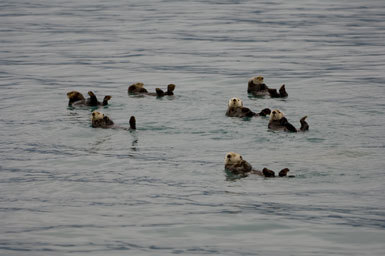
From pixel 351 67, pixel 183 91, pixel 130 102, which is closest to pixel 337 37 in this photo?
pixel 351 67

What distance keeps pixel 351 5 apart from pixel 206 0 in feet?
35.9

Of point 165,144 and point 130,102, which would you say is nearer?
point 165,144

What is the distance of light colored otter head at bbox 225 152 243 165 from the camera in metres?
10.4

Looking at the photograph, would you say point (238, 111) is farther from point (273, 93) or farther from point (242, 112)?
point (273, 93)

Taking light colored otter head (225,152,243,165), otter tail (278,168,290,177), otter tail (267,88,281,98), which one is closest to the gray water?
otter tail (278,168,290,177)

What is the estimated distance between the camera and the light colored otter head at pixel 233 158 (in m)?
10.4

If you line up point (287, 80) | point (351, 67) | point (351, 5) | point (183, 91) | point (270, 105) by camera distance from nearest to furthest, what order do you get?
point (270, 105), point (183, 91), point (287, 80), point (351, 67), point (351, 5)

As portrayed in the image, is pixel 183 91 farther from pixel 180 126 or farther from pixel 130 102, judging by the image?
pixel 180 126

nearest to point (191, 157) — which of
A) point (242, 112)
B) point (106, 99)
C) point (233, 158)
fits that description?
point (233, 158)

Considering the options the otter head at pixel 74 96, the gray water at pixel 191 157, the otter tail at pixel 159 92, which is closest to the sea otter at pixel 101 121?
the gray water at pixel 191 157

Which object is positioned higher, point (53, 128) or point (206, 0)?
point (206, 0)

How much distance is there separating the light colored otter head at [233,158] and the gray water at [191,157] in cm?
22

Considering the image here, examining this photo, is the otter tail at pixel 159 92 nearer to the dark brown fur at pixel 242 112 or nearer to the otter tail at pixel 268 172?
the dark brown fur at pixel 242 112

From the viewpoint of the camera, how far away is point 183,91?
17.6 m
